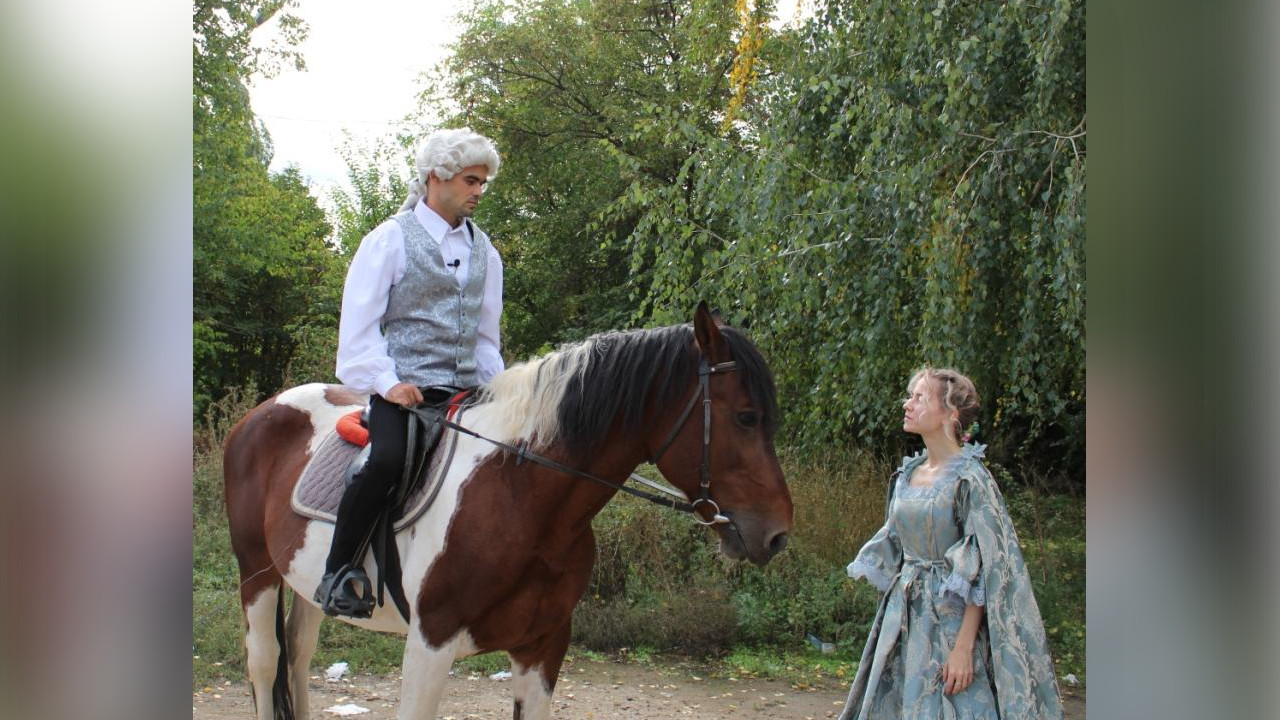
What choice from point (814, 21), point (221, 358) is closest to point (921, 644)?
point (814, 21)

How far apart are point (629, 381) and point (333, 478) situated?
1157 mm

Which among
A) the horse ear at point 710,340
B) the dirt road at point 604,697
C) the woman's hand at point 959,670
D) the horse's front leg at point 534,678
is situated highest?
the horse ear at point 710,340

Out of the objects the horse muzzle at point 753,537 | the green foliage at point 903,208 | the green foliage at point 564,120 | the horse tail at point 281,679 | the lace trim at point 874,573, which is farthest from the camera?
the green foliage at point 564,120

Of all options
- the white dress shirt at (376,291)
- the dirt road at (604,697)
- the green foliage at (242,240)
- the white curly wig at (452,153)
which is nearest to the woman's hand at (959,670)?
the white dress shirt at (376,291)

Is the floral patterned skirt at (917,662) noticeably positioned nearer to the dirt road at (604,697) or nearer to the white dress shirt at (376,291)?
the white dress shirt at (376,291)

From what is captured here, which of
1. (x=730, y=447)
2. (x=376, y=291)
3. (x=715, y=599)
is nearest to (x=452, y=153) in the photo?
(x=376, y=291)

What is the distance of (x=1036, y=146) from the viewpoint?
5.25m

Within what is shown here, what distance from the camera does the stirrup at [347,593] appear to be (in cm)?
312

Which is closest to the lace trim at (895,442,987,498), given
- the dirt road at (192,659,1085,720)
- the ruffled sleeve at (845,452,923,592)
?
the ruffled sleeve at (845,452,923,592)

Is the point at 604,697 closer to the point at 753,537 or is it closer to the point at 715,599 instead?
the point at 715,599

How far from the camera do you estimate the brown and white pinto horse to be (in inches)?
115

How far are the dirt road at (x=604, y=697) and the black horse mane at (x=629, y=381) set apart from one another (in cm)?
322

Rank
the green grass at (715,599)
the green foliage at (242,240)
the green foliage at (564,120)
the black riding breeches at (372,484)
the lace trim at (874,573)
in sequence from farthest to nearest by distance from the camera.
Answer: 1. the green foliage at (564,120)
2. the green foliage at (242,240)
3. the green grass at (715,599)
4. the lace trim at (874,573)
5. the black riding breeches at (372,484)

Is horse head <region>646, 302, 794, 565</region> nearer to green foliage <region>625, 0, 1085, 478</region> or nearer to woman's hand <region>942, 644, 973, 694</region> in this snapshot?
woman's hand <region>942, 644, 973, 694</region>
